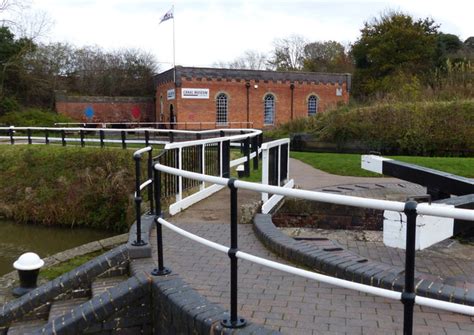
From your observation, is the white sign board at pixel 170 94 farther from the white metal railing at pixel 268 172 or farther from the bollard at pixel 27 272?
the bollard at pixel 27 272

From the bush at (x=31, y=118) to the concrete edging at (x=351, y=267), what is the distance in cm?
2952

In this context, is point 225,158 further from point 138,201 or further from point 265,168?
point 138,201

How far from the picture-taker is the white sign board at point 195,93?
3362 centimetres

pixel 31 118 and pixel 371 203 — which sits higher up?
pixel 31 118

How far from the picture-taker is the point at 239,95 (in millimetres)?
35375

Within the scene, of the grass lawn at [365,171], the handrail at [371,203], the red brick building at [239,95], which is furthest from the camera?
the red brick building at [239,95]

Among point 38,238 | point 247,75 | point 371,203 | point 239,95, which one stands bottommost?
point 38,238

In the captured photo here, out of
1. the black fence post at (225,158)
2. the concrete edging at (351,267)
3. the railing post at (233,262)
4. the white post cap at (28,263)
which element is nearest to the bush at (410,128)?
the black fence post at (225,158)

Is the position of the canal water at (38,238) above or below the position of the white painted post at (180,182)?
below

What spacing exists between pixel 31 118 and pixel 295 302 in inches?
1293

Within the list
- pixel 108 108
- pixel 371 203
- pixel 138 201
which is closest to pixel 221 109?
pixel 108 108

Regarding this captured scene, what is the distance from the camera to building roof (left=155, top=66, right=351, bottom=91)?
33.7 m

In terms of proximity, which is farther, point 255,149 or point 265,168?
point 255,149

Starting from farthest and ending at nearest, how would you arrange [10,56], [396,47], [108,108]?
[396,47]
[108,108]
[10,56]
